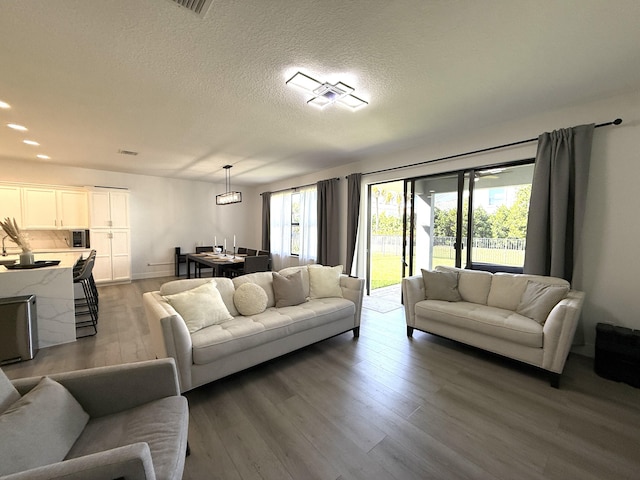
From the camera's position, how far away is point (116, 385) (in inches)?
52.3

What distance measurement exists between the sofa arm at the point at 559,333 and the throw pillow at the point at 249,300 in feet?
8.59

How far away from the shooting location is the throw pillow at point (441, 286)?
10.6 feet

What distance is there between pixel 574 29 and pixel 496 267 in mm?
2648

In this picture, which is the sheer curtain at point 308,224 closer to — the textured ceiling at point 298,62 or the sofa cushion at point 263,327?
the textured ceiling at point 298,62

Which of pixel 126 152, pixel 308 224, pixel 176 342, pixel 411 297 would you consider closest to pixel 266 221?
pixel 308 224

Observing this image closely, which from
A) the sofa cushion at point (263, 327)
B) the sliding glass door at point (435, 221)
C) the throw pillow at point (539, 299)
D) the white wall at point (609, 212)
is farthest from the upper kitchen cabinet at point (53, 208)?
the white wall at point (609, 212)

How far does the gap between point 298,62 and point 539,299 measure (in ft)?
10.2

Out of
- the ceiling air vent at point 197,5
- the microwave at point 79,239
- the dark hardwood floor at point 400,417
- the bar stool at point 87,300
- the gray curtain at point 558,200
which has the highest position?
the ceiling air vent at point 197,5

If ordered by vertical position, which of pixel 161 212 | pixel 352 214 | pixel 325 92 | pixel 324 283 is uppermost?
pixel 325 92

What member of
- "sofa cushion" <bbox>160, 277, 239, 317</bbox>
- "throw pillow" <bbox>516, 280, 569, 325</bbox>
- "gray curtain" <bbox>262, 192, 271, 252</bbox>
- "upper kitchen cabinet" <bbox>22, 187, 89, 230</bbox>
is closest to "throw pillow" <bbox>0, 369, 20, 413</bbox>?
"sofa cushion" <bbox>160, 277, 239, 317</bbox>

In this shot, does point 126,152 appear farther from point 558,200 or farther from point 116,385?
point 558,200

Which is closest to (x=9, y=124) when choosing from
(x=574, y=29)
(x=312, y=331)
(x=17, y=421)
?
(x=17, y=421)

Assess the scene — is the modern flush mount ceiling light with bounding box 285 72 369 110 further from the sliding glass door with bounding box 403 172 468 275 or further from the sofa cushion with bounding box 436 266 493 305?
the sofa cushion with bounding box 436 266 493 305

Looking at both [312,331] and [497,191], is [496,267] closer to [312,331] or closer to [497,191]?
[497,191]
